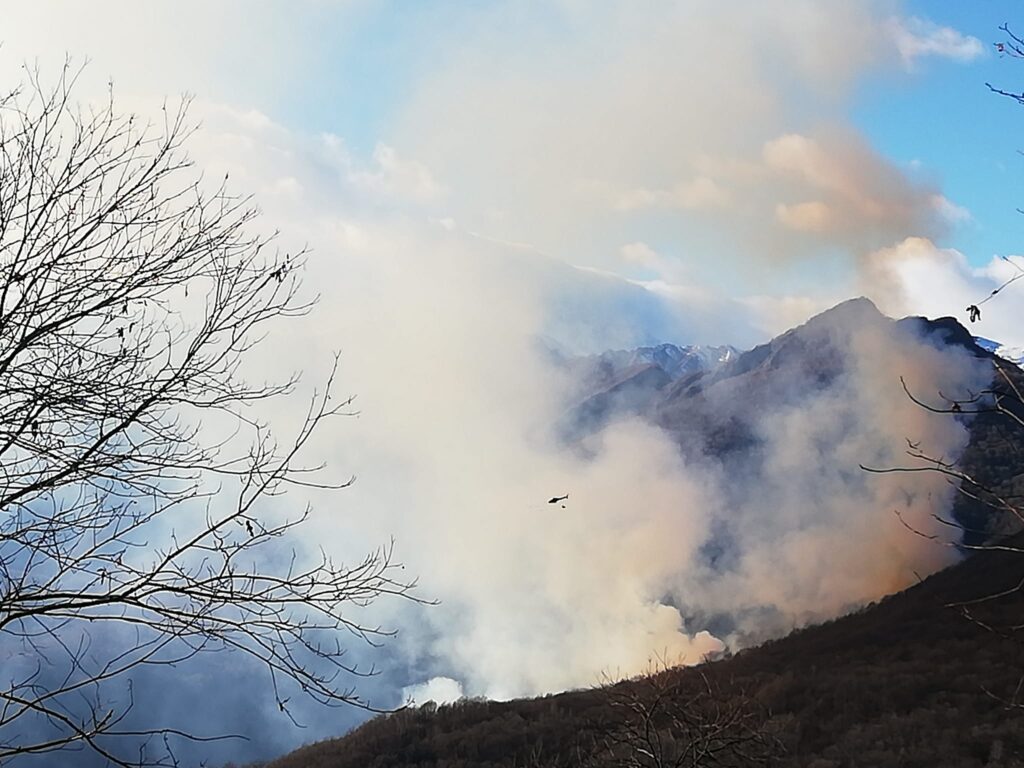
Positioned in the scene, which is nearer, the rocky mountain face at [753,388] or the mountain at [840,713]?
the mountain at [840,713]

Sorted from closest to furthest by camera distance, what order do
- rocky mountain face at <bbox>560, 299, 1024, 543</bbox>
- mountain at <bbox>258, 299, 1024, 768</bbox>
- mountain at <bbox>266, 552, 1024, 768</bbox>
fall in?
mountain at <bbox>258, 299, 1024, 768</bbox>, mountain at <bbox>266, 552, 1024, 768</bbox>, rocky mountain face at <bbox>560, 299, 1024, 543</bbox>

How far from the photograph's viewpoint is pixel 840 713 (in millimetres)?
57812

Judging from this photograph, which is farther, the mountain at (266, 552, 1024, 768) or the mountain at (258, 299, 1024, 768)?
the mountain at (266, 552, 1024, 768)

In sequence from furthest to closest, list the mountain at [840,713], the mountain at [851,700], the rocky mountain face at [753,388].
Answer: the rocky mountain face at [753,388]
the mountain at [840,713]
the mountain at [851,700]

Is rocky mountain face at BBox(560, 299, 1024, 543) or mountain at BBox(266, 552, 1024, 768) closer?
mountain at BBox(266, 552, 1024, 768)

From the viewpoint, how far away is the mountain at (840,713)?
1780 inches

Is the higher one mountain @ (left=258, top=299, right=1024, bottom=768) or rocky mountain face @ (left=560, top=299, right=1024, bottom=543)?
rocky mountain face @ (left=560, top=299, right=1024, bottom=543)

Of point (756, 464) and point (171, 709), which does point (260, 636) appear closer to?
point (756, 464)

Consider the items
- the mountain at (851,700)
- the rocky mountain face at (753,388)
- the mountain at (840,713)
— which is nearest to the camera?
the mountain at (851,700)

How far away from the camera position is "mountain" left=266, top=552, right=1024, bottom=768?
148ft

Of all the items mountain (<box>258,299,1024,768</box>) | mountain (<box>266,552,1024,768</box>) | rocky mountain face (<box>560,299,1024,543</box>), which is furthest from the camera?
rocky mountain face (<box>560,299,1024,543</box>)

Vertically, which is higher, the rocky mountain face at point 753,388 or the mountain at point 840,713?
the rocky mountain face at point 753,388

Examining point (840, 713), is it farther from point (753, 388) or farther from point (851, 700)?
point (753, 388)

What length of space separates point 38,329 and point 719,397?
136278 millimetres
